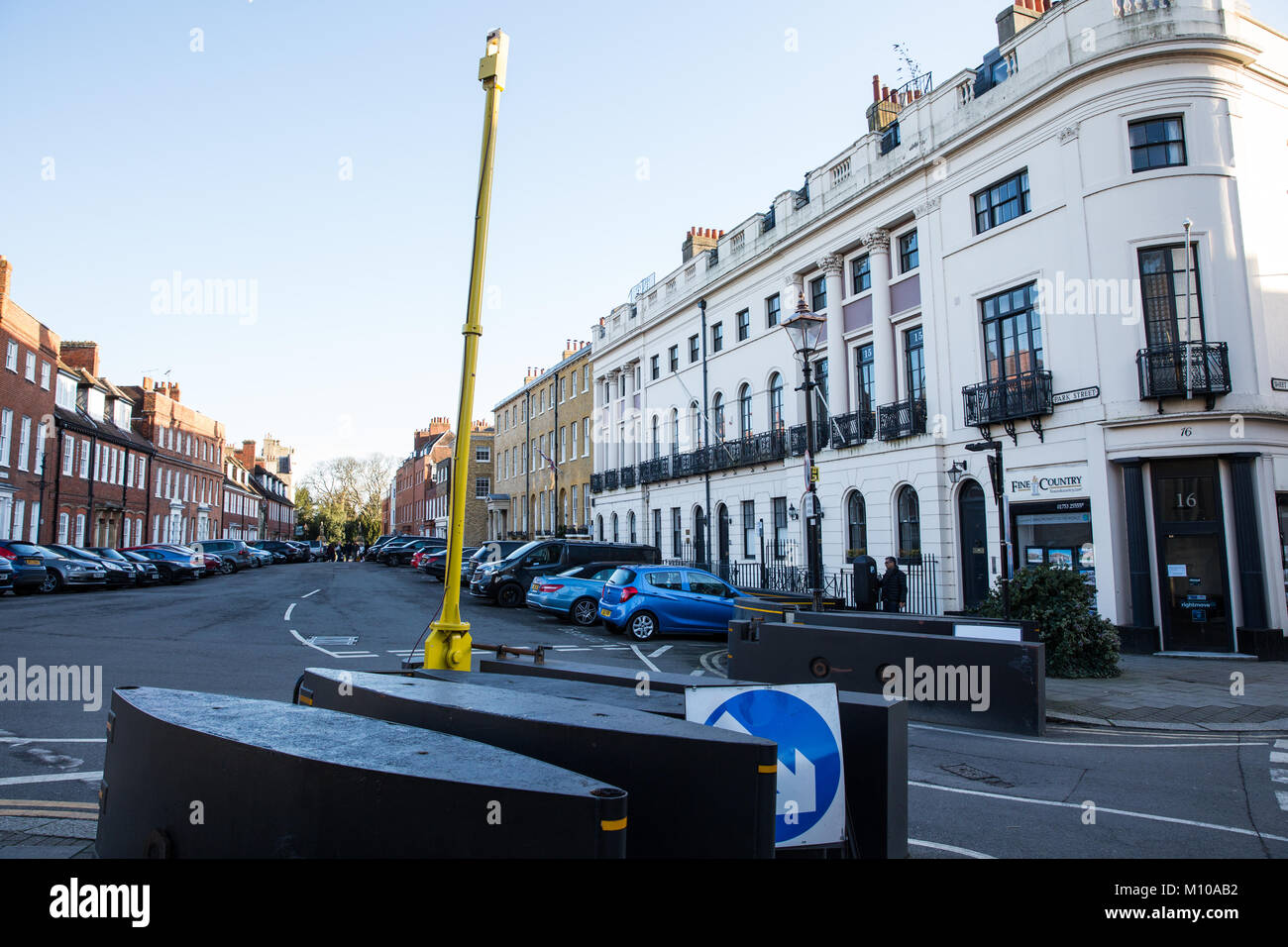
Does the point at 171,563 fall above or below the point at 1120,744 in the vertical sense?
above

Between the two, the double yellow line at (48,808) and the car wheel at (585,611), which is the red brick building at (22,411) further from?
the double yellow line at (48,808)

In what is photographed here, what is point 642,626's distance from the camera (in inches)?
683

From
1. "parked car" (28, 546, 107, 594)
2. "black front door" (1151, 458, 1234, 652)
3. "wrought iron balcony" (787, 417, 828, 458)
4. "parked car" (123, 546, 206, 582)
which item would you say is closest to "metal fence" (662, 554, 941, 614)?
"wrought iron balcony" (787, 417, 828, 458)

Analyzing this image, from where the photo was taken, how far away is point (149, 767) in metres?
2.95

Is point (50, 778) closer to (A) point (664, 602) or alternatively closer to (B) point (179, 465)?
(A) point (664, 602)

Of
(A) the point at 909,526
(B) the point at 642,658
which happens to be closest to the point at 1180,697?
(B) the point at 642,658

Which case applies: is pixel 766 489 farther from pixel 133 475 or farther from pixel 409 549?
pixel 133 475

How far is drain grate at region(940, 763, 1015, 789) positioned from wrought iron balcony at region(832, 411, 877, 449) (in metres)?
17.2

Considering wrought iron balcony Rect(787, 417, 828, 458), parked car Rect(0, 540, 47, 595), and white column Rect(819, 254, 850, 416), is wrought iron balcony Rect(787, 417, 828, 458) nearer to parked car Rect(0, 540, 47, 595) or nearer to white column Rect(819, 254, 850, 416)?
white column Rect(819, 254, 850, 416)

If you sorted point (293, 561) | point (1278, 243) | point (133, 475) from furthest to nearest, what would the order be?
point (293, 561) → point (133, 475) → point (1278, 243)

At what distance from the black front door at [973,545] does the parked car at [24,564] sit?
2672cm

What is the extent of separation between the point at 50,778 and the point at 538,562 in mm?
17964
